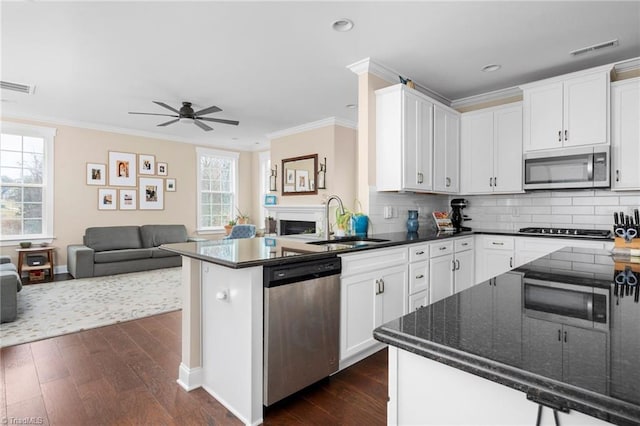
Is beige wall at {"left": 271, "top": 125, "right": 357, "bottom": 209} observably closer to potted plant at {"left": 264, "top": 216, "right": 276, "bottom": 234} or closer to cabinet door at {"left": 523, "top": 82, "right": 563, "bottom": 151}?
potted plant at {"left": 264, "top": 216, "right": 276, "bottom": 234}

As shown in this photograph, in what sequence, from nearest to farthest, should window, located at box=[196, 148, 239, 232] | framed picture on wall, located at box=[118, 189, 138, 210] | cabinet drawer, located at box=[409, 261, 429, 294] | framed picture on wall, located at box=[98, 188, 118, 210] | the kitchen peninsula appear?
the kitchen peninsula, cabinet drawer, located at box=[409, 261, 429, 294], framed picture on wall, located at box=[98, 188, 118, 210], framed picture on wall, located at box=[118, 189, 138, 210], window, located at box=[196, 148, 239, 232]

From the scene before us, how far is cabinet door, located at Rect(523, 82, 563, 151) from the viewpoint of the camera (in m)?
3.45

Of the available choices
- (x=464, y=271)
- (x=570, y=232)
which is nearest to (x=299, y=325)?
(x=464, y=271)

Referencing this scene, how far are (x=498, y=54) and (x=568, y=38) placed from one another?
54cm

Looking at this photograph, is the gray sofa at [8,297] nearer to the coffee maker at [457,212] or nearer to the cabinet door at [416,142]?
the cabinet door at [416,142]

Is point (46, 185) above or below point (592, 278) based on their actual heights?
above

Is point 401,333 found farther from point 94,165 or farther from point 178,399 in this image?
point 94,165

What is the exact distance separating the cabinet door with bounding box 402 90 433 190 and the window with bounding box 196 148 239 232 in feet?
18.5

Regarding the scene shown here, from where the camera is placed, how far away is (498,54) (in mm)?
3229

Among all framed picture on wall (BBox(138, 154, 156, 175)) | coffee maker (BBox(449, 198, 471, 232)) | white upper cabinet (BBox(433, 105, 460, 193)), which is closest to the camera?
white upper cabinet (BBox(433, 105, 460, 193))

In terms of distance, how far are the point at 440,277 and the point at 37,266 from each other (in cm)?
598

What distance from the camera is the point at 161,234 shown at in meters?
6.77

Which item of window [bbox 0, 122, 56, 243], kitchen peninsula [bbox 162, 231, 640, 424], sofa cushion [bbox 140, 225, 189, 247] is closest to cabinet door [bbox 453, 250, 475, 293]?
kitchen peninsula [bbox 162, 231, 640, 424]

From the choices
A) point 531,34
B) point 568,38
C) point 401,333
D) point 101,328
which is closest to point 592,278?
point 401,333
